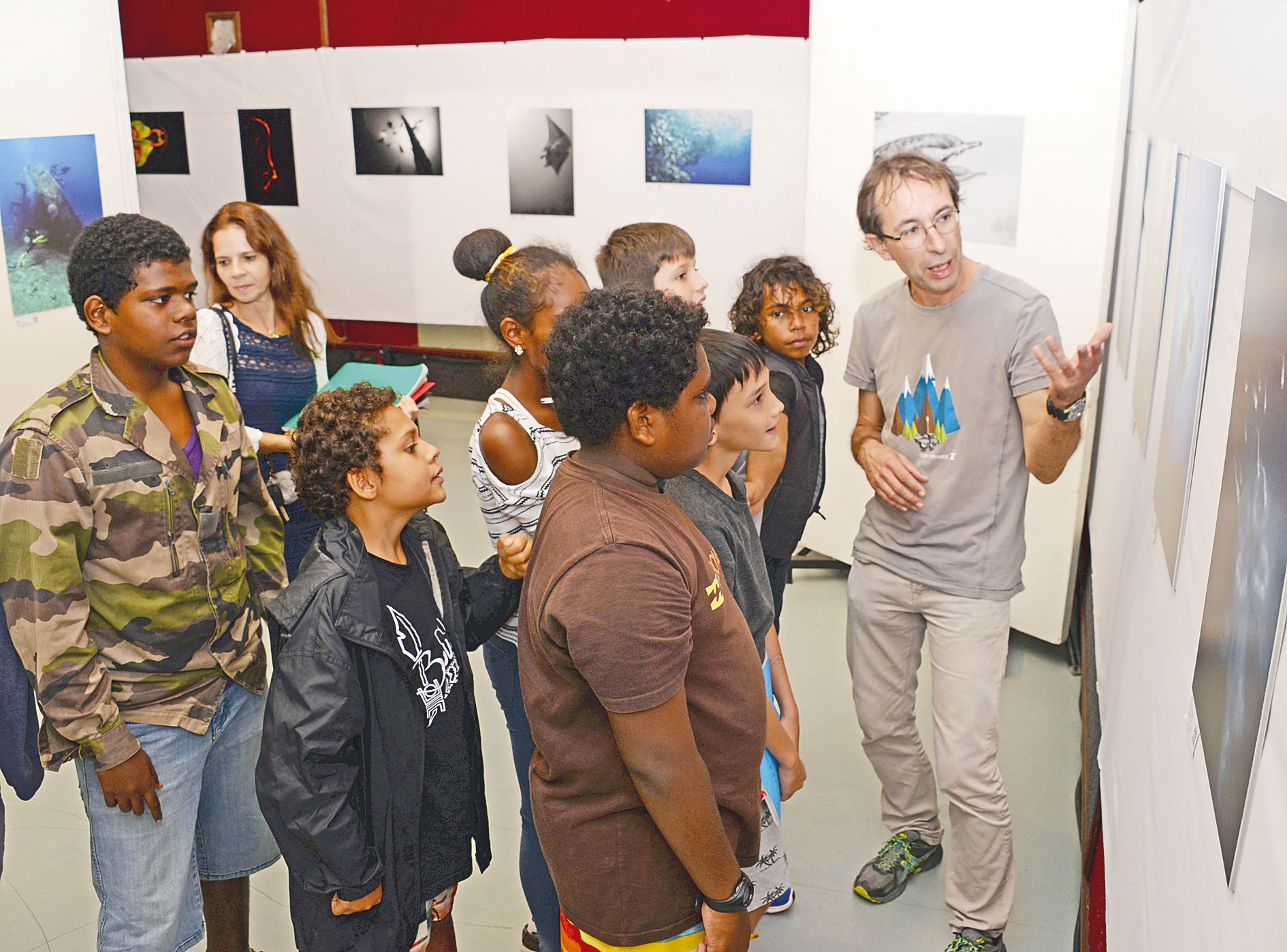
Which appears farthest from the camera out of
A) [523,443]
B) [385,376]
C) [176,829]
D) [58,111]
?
[58,111]

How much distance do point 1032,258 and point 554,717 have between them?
3570mm

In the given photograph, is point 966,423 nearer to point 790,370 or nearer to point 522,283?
point 790,370

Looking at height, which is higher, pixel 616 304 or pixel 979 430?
pixel 616 304

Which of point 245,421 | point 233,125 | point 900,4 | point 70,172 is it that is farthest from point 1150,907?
point 233,125

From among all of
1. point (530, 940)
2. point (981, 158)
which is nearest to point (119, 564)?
point (530, 940)

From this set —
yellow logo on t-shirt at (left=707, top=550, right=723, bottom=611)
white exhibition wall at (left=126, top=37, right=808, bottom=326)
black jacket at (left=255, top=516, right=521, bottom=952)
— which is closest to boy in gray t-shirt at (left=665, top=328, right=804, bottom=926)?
yellow logo on t-shirt at (left=707, top=550, right=723, bottom=611)

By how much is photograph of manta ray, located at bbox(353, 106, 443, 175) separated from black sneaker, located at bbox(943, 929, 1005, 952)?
22.8 feet

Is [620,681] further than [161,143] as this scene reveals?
No

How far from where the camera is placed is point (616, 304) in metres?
1.81

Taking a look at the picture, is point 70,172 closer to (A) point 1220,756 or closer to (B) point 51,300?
(B) point 51,300

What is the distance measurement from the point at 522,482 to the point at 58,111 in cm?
333

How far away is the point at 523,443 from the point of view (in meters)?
2.65

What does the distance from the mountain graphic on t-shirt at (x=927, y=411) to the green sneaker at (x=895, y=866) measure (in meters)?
1.30

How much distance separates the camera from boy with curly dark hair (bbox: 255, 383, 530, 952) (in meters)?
2.22
